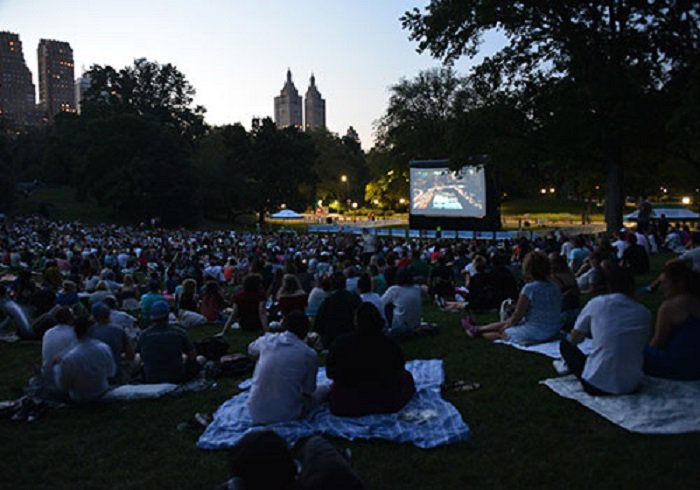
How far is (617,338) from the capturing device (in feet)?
14.1

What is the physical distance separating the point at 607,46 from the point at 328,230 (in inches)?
1011

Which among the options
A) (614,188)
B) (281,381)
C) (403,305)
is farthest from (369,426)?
(614,188)

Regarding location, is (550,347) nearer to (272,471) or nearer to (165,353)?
(165,353)

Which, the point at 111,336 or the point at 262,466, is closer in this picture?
the point at 262,466

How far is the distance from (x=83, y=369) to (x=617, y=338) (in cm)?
467

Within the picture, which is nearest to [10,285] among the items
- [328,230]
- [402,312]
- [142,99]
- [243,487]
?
[402,312]

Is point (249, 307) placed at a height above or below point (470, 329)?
above

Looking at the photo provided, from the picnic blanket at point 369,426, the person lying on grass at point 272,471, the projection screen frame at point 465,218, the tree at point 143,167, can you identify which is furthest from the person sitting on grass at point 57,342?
the tree at point 143,167

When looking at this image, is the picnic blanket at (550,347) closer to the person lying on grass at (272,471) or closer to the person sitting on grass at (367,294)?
the person sitting on grass at (367,294)

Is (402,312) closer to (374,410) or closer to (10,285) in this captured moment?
(374,410)

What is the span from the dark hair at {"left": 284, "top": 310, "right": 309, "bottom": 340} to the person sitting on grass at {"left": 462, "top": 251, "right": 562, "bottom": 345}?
278 cm

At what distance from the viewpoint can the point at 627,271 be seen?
4.46 meters

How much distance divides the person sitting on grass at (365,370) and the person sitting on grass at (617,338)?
1.54 m

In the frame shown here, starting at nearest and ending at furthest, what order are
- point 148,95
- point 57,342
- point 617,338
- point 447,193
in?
point 617,338 → point 57,342 → point 447,193 → point 148,95
